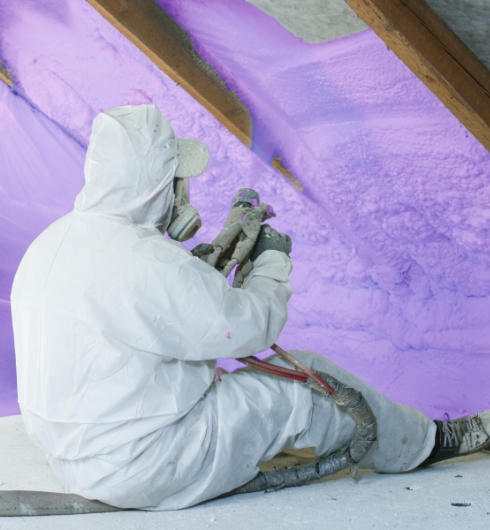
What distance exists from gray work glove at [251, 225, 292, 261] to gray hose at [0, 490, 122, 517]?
2.29 feet

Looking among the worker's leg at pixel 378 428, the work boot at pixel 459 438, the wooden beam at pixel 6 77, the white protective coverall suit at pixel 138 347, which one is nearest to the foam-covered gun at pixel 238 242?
the white protective coverall suit at pixel 138 347

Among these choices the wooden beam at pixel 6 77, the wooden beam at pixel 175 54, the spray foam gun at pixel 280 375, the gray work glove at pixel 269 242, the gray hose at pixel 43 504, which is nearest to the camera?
the gray hose at pixel 43 504

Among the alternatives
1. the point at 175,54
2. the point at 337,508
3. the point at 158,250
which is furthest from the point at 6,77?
the point at 337,508

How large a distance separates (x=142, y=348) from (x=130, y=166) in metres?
0.40

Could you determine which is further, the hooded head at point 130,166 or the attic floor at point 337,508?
the hooded head at point 130,166

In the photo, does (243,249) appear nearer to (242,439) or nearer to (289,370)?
(289,370)

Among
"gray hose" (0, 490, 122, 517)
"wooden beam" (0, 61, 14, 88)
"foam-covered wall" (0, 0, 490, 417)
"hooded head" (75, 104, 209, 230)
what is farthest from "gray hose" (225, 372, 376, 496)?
"wooden beam" (0, 61, 14, 88)

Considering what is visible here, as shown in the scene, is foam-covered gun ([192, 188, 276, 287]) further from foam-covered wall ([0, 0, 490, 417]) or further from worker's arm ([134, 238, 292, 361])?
foam-covered wall ([0, 0, 490, 417])

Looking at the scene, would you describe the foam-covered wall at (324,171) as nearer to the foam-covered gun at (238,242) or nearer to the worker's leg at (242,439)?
the foam-covered gun at (238,242)

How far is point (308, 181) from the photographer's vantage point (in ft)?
8.73

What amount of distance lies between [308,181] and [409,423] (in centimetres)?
114

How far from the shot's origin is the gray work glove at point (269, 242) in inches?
71.3

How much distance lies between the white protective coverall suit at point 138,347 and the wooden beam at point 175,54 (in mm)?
729

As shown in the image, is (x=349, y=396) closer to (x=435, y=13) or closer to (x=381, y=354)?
(x=435, y=13)
